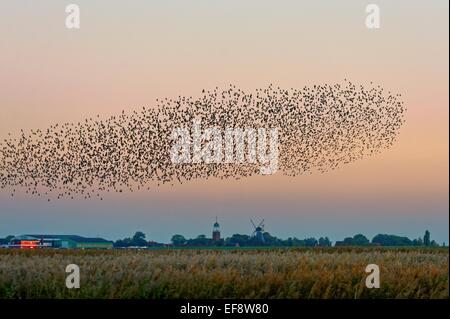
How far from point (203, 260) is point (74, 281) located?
5784 mm

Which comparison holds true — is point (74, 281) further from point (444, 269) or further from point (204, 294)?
point (444, 269)

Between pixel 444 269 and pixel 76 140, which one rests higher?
pixel 76 140

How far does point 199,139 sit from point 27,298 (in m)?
7.21

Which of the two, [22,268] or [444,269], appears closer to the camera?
[22,268]

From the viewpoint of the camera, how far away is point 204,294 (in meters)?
18.7
